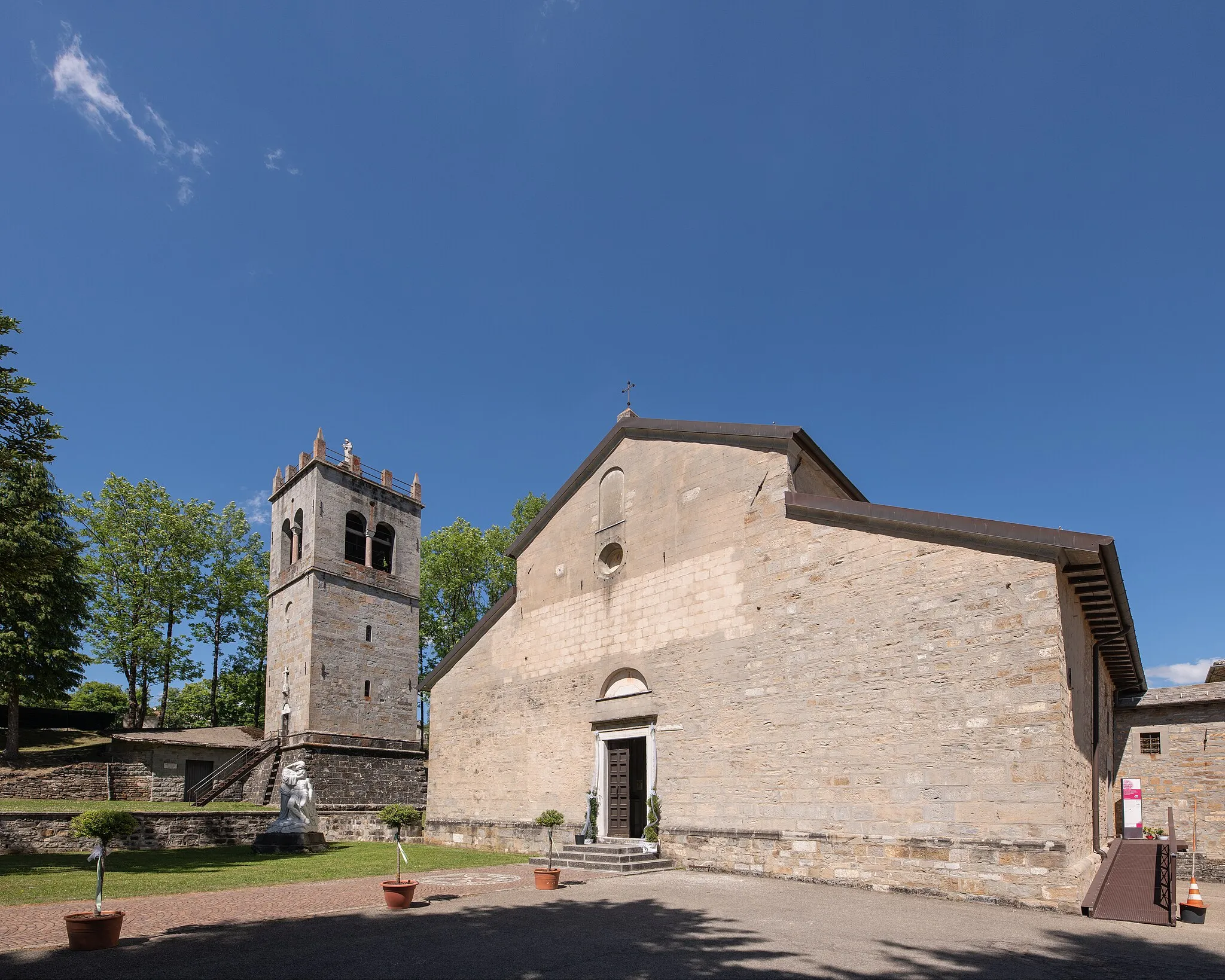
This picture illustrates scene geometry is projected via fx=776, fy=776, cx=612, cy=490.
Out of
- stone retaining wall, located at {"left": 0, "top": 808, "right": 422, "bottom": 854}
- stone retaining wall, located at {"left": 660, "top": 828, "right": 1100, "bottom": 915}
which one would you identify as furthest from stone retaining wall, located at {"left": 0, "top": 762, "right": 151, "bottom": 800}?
stone retaining wall, located at {"left": 660, "top": 828, "right": 1100, "bottom": 915}

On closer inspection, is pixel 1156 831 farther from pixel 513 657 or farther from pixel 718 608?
pixel 513 657

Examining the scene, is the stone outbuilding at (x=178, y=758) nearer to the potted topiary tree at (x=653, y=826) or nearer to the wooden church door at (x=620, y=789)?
the wooden church door at (x=620, y=789)

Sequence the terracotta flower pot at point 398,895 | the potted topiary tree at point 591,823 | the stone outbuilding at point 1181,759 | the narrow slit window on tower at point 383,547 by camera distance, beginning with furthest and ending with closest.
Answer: the narrow slit window on tower at point 383,547
the stone outbuilding at point 1181,759
the potted topiary tree at point 591,823
the terracotta flower pot at point 398,895

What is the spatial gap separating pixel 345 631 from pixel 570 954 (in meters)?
26.6

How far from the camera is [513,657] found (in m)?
20.6

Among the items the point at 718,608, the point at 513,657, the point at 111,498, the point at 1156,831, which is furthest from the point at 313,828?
the point at 111,498

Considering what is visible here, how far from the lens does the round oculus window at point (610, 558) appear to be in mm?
18719

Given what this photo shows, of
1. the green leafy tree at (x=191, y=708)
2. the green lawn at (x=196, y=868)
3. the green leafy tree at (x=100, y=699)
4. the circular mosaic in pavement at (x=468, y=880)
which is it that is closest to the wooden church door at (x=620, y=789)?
the green lawn at (x=196, y=868)

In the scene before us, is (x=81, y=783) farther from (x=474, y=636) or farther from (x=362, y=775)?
(x=474, y=636)

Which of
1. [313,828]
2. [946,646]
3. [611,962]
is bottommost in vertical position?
[313,828]

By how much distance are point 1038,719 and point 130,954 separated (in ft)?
37.7

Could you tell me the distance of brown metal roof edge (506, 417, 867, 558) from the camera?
15953 millimetres

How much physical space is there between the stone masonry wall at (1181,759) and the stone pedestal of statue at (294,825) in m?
18.6

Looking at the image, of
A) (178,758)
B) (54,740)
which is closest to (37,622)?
(54,740)
